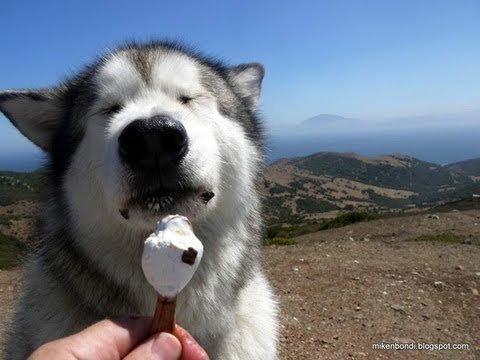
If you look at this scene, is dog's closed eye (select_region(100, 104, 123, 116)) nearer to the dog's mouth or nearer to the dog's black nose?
the dog's black nose

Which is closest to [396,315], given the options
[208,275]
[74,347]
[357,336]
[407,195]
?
[357,336]

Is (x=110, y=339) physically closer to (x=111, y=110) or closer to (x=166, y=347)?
(x=166, y=347)

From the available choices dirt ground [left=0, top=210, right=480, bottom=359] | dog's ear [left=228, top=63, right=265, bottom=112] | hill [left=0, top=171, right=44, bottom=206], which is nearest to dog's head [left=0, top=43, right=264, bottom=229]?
dog's ear [left=228, top=63, right=265, bottom=112]

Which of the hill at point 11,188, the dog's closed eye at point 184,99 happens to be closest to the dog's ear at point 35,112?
the dog's closed eye at point 184,99

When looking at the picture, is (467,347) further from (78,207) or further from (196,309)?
(78,207)

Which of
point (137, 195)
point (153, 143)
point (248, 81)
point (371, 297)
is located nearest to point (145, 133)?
point (153, 143)
